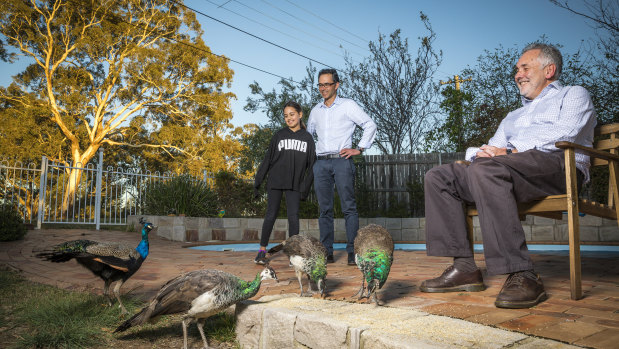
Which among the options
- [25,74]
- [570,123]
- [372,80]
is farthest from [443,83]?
[25,74]

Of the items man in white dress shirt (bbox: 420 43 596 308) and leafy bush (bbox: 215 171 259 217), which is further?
leafy bush (bbox: 215 171 259 217)

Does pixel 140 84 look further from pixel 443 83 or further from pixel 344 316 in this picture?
pixel 344 316

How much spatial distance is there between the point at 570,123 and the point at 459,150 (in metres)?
10.6

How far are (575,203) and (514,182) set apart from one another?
1.11 ft

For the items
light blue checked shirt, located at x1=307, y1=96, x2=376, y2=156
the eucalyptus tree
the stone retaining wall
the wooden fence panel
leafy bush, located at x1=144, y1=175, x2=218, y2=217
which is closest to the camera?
light blue checked shirt, located at x1=307, y1=96, x2=376, y2=156

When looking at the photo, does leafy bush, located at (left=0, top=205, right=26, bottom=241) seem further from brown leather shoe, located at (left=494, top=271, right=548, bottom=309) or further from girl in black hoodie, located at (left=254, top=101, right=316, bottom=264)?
→ brown leather shoe, located at (left=494, top=271, right=548, bottom=309)

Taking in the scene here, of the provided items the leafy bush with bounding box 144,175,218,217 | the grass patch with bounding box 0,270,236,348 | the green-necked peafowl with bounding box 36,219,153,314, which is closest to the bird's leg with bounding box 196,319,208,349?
the grass patch with bounding box 0,270,236,348

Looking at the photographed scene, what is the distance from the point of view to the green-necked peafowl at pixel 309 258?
2.61 m

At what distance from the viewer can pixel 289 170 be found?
471 centimetres

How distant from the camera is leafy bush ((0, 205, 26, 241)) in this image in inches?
280

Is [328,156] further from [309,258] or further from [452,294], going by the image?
[452,294]

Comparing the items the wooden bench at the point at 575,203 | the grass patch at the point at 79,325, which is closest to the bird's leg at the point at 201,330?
the grass patch at the point at 79,325

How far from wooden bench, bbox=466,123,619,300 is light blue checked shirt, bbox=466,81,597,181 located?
10cm

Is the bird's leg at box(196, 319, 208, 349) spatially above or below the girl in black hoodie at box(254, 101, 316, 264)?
below
